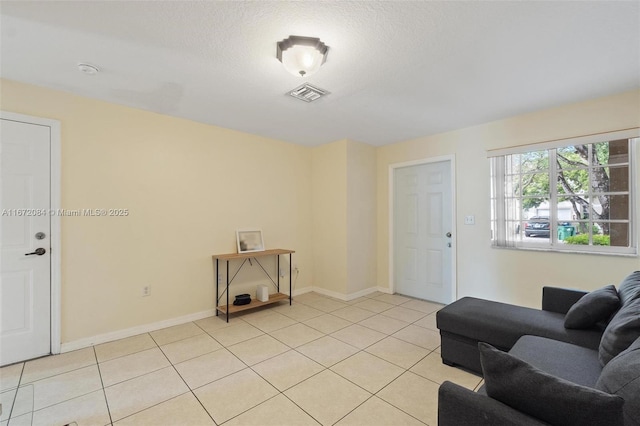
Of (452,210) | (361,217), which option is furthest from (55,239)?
(452,210)

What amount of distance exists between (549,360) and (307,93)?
263 cm

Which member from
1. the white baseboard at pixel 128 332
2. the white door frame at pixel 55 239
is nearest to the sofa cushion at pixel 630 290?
the white baseboard at pixel 128 332

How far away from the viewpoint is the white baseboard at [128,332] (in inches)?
103

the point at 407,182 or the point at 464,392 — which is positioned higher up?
the point at 407,182

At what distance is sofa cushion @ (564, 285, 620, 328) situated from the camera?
1759 millimetres

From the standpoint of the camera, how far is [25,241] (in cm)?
243

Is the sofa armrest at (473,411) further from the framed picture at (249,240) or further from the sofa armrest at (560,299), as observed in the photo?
the framed picture at (249,240)

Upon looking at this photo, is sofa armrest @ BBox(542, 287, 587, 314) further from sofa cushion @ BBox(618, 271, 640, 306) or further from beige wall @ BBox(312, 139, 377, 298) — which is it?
beige wall @ BBox(312, 139, 377, 298)

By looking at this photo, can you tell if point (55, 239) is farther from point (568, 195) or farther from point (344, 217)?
point (568, 195)

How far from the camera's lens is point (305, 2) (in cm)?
153

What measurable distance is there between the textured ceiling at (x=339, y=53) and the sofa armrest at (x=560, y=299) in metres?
1.80

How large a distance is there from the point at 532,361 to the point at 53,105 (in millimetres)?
4208

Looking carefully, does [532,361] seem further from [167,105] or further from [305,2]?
[167,105]

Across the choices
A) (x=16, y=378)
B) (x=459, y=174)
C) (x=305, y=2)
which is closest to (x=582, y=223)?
(x=459, y=174)
